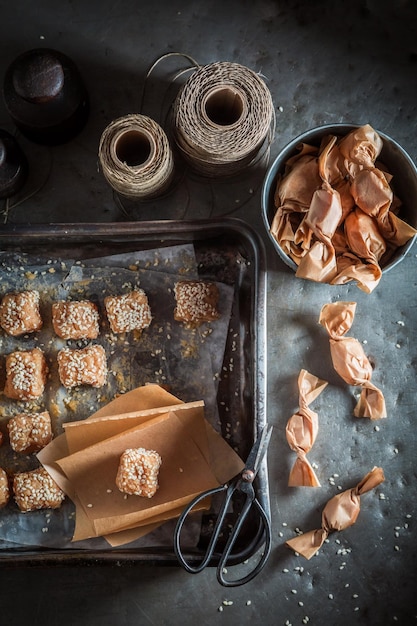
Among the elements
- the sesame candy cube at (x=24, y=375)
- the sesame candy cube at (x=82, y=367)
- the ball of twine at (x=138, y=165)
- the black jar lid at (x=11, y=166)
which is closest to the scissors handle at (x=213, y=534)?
the sesame candy cube at (x=82, y=367)

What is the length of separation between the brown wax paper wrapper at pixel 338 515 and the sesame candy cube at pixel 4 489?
883 millimetres

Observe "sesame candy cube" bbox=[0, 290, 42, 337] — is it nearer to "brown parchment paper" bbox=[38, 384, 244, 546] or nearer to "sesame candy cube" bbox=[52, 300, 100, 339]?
"sesame candy cube" bbox=[52, 300, 100, 339]

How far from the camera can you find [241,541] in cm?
192

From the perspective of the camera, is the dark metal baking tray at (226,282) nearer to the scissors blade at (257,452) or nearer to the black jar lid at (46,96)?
the scissors blade at (257,452)

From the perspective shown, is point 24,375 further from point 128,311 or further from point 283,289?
point 283,289

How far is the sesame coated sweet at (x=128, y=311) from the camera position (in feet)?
6.33

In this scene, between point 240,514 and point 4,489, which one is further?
point 4,489

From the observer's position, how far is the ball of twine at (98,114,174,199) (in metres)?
1.79

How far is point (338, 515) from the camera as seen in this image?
1978 millimetres

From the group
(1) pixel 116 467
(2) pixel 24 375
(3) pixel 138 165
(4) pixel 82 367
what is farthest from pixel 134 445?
(3) pixel 138 165

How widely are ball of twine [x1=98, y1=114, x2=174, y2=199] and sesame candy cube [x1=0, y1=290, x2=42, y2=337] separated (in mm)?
438

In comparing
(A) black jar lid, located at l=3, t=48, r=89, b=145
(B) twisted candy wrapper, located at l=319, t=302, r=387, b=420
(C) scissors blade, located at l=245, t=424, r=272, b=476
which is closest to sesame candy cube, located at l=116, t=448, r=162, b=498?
(C) scissors blade, located at l=245, t=424, r=272, b=476

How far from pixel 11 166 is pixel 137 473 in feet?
3.28

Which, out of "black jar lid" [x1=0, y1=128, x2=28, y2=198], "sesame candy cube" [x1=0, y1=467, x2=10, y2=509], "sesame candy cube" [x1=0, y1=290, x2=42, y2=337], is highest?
"black jar lid" [x1=0, y1=128, x2=28, y2=198]
